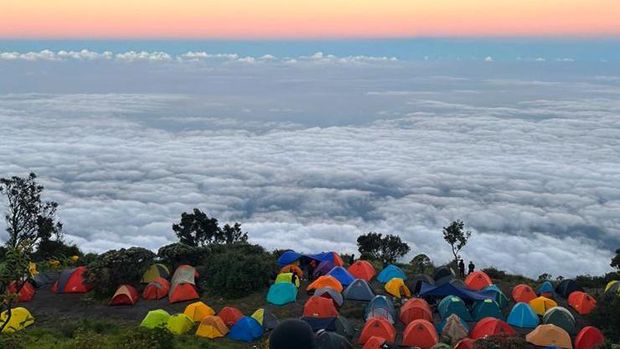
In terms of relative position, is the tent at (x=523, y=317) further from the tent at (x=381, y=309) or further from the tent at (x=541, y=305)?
the tent at (x=381, y=309)

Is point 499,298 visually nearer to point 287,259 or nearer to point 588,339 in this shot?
point 588,339

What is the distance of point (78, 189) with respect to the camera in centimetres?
12531

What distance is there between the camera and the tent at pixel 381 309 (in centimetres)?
2159

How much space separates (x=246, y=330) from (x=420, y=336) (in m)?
6.00

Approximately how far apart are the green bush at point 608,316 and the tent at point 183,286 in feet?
52.4

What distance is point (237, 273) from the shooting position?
25.7m

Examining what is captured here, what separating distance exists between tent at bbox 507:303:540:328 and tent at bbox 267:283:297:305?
8.66 m

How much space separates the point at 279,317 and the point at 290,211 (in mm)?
87078

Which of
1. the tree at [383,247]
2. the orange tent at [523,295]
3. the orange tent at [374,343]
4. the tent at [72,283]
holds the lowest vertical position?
the tree at [383,247]

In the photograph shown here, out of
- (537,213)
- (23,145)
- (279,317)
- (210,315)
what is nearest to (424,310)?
(279,317)

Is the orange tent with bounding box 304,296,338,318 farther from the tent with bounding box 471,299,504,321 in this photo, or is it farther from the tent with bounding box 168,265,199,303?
the tent with bounding box 168,265,199,303

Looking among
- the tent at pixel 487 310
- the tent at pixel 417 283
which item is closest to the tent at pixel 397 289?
the tent at pixel 417 283

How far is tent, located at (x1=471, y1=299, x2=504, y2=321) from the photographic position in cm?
2192

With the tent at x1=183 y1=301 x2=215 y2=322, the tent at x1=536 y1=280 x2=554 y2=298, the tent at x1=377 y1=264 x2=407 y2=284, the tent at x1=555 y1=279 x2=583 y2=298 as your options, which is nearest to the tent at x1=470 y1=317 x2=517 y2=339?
the tent at x1=536 y1=280 x2=554 y2=298
